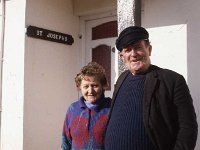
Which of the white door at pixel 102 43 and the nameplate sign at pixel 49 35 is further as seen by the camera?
the white door at pixel 102 43

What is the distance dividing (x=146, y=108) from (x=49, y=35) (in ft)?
10.6

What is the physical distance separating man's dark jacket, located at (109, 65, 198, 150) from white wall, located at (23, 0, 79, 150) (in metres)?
2.97

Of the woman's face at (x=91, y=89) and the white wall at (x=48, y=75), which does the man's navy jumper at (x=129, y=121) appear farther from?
the white wall at (x=48, y=75)

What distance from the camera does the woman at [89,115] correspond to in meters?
2.41

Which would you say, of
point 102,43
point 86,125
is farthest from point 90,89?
point 102,43

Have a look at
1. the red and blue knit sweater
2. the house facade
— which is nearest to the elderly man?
the red and blue knit sweater

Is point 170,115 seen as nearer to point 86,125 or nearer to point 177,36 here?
point 86,125

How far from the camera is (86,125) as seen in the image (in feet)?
7.97

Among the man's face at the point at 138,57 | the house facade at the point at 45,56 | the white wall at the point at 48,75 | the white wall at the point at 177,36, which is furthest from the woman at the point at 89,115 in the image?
the white wall at the point at 48,75

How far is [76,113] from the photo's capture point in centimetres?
253

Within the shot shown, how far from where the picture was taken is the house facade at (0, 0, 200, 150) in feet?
15.3

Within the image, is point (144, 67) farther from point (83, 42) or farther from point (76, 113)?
point (83, 42)

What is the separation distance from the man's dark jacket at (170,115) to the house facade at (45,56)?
217 centimetres

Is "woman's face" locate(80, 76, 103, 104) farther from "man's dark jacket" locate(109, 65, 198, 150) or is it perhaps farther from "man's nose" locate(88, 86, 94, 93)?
"man's dark jacket" locate(109, 65, 198, 150)
